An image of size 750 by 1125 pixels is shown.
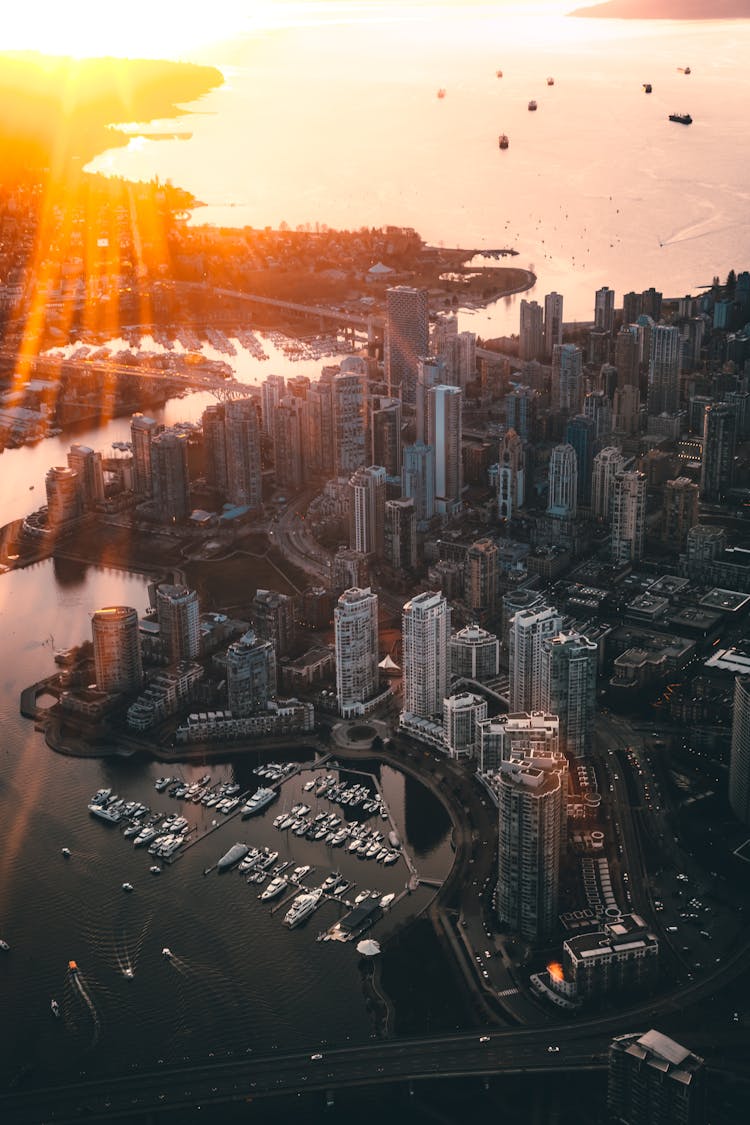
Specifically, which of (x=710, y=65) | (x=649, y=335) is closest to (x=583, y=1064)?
(x=649, y=335)

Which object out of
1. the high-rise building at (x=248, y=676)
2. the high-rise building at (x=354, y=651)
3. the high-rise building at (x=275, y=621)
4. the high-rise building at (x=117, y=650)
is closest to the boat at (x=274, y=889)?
the high-rise building at (x=248, y=676)

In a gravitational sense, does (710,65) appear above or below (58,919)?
above

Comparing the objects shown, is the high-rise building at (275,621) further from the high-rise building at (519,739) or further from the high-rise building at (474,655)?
the high-rise building at (519,739)

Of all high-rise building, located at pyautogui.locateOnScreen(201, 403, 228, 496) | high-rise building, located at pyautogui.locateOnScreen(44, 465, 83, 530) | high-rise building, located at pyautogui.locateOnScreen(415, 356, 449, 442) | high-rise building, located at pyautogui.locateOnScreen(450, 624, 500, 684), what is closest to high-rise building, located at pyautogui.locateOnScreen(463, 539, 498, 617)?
high-rise building, located at pyautogui.locateOnScreen(450, 624, 500, 684)

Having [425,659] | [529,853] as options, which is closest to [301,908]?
[529,853]

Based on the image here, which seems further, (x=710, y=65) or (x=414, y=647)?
(x=710, y=65)

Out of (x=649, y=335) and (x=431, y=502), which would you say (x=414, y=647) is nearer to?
(x=431, y=502)
